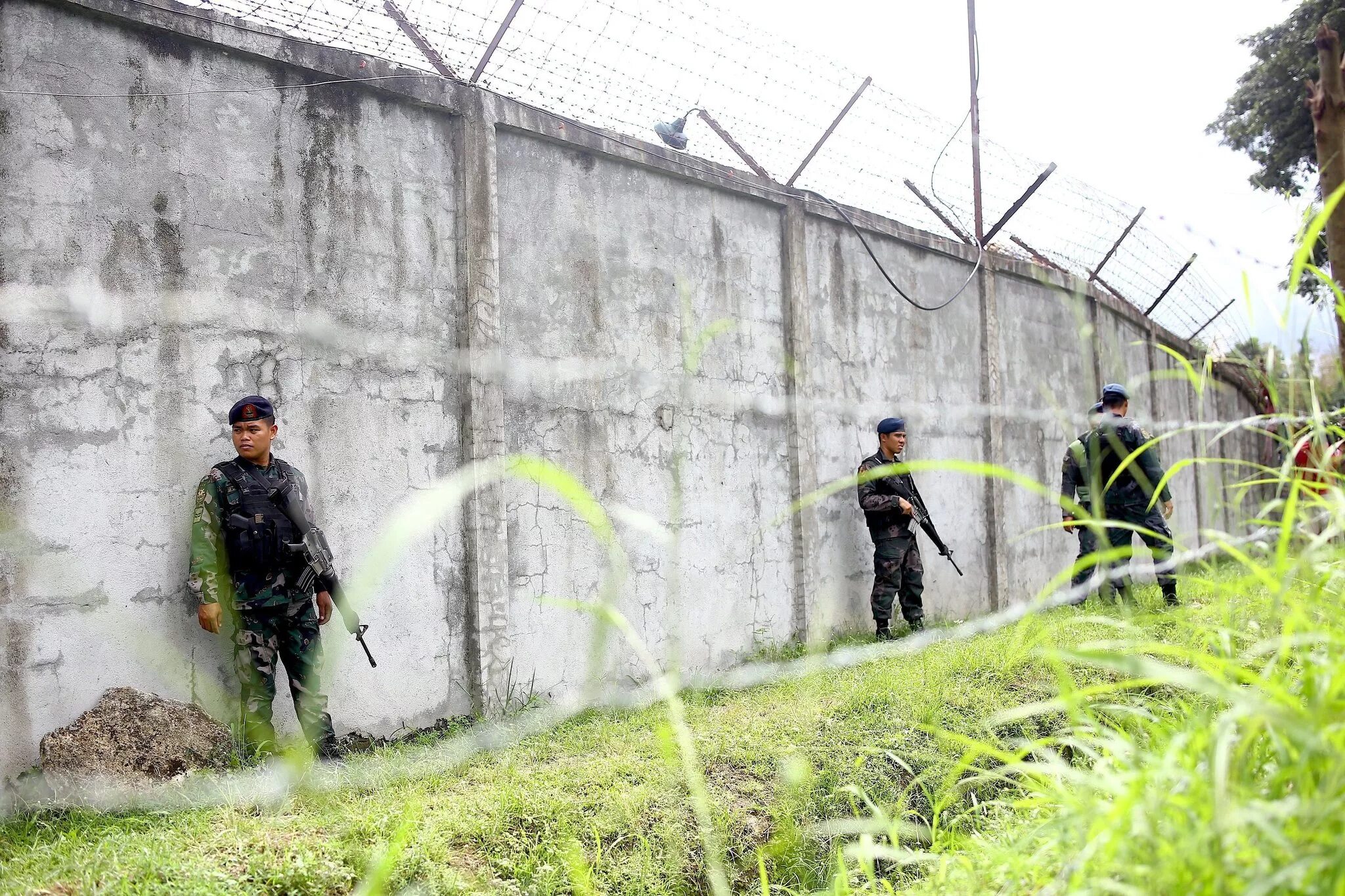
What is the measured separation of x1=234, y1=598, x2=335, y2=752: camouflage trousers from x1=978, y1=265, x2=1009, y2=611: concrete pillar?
17.3 ft

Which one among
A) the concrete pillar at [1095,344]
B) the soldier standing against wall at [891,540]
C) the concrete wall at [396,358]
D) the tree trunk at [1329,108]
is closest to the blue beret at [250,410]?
the concrete wall at [396,358]

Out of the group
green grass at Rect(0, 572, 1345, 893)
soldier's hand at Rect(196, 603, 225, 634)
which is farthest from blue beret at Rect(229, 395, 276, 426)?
green grass at Rect(0, 572, 1345, 893)

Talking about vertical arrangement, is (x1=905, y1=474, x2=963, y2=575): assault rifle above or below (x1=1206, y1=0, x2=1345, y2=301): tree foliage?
below

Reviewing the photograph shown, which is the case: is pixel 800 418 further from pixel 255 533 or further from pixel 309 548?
pixel 255 533

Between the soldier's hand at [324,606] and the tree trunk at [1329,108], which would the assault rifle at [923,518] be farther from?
the soldier's hand at [324,606]

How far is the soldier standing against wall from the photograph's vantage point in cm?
588

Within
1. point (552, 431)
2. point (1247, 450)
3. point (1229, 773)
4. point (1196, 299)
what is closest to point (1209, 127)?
point (1196, 299)

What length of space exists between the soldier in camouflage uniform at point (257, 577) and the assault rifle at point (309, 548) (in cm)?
3

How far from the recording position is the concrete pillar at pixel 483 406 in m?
4.08

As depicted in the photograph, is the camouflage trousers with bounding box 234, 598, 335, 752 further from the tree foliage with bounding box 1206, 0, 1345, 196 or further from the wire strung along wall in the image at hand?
the tree foliage with bounding box 1206, 0, 1345, 196

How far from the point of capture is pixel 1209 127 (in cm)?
1338

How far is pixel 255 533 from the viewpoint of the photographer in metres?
3.46

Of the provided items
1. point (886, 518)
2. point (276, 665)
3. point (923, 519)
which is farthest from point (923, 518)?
point (276, 665)

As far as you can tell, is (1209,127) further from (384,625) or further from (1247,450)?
(384,625)
